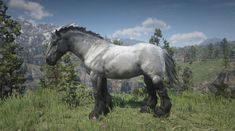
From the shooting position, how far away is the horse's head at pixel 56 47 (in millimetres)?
8297

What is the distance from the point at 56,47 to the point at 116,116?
3.12 metres

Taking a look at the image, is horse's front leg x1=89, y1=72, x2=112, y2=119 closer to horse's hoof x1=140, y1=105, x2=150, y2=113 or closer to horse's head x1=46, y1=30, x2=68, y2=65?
horse's hoof x1=140, y1=105, x2=150, y2=113

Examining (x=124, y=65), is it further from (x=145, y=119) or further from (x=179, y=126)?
(x=179, y=126)

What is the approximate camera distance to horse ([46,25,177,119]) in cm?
732

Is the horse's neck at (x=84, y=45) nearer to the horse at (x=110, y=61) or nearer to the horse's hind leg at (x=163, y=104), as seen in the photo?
the horse at (x=110, y=61)

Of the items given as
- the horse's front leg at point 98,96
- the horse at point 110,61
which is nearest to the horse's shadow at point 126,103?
the horse at point 110,61

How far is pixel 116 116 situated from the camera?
783cm

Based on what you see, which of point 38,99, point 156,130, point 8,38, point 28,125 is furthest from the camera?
point 8,38

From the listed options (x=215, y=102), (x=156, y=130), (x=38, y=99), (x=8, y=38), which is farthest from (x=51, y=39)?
(x=8, y=38)

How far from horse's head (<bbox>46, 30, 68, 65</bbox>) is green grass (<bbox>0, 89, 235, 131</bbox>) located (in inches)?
68.0

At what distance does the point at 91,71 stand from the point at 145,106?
7.14 ft

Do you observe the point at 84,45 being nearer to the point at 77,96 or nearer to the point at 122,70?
the point at 122,70

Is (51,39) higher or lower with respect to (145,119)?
higher

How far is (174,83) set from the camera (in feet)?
26.1
